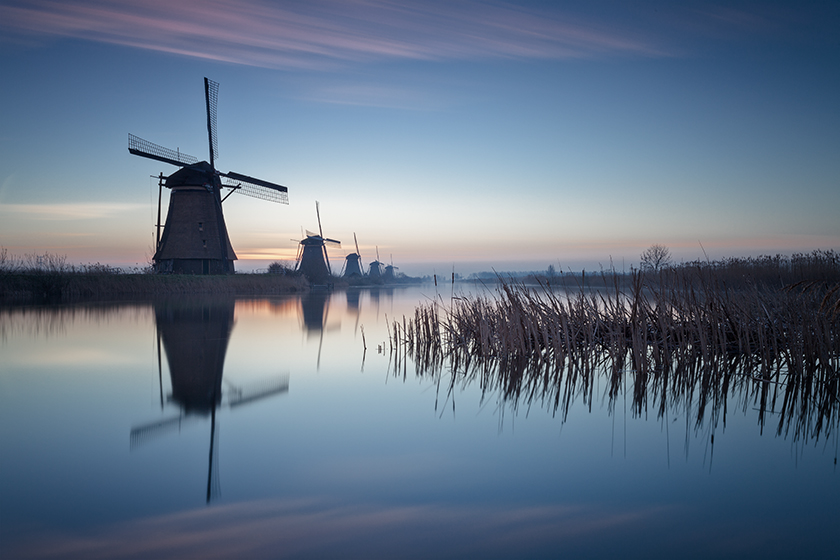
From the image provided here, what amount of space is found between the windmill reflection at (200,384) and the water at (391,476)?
0.13 feet

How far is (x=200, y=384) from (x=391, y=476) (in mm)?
3625

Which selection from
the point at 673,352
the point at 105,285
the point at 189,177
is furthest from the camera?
the point at 189,177

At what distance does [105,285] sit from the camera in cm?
2269

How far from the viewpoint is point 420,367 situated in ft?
21.5

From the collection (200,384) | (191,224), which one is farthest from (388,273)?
(200,384)

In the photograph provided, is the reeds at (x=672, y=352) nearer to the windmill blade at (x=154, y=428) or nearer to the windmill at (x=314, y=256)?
the windmill blade at (x=154, y=428)

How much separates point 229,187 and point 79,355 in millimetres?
20337

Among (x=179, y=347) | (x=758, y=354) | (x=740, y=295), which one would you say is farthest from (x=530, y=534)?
(x=179, y=347)

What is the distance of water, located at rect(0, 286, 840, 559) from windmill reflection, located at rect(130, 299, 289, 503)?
0.04m

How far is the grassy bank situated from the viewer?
19.9 meters

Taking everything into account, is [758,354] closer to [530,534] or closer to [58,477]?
[530,534]

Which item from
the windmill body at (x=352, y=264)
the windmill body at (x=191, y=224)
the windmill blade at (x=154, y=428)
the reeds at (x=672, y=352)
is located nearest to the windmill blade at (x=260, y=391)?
the windmill blade at (x=154, y=428)

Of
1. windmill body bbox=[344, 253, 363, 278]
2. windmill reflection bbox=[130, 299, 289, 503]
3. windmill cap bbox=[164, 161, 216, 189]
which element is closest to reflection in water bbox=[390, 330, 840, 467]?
windmill reflection bbox=[130, 299, 289, 503]

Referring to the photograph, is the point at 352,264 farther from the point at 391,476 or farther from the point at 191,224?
the point at 391,476
